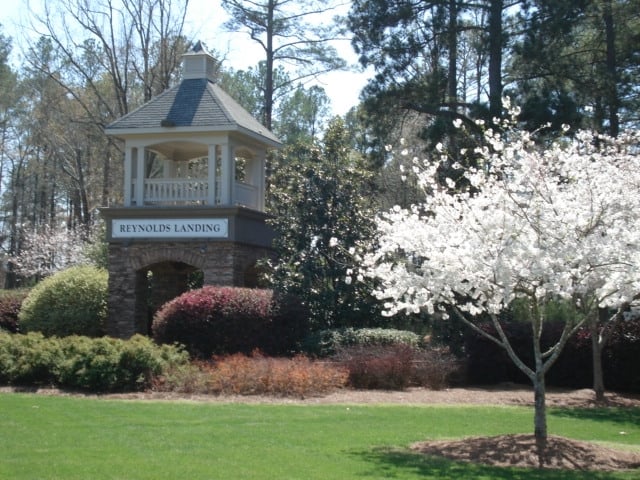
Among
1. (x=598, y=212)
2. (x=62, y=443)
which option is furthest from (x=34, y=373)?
(x=598, y=212)

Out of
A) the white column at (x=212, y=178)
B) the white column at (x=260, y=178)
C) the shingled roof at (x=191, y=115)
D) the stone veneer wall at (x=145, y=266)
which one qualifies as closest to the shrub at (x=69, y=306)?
the stone veneer wall at (x=145, y=266)

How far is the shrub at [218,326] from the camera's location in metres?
18.6

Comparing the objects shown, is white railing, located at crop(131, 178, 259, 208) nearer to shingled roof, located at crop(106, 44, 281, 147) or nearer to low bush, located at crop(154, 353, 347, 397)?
shingled roof, located at crop(106, 44, 281, 147)

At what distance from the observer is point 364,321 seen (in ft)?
69.7

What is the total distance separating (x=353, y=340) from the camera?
18.6 meters

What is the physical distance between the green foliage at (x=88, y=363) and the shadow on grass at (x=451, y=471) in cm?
679

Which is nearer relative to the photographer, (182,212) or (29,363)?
(29,363)

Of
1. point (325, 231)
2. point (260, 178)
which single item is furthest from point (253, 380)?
point (260, 178)

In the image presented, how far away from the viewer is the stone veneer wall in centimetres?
2198

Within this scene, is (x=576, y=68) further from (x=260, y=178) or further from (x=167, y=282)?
(x=167, y=282)

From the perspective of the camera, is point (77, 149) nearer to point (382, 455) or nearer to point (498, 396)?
point (498, 396)

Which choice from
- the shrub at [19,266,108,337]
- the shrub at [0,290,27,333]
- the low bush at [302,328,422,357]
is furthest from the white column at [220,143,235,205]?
the shrub at [0,290,27,333]

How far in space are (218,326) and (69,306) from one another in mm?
6254

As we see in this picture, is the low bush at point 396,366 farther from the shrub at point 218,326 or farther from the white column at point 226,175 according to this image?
the white column at point 226,175
